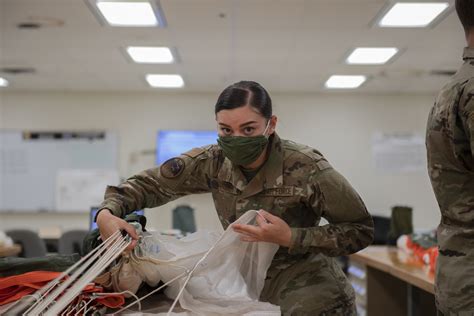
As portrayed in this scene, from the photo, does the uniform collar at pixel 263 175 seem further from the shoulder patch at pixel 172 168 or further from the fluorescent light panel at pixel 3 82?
the fluorescent light panel at pixel 3 82

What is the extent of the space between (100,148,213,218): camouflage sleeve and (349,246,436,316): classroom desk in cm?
125

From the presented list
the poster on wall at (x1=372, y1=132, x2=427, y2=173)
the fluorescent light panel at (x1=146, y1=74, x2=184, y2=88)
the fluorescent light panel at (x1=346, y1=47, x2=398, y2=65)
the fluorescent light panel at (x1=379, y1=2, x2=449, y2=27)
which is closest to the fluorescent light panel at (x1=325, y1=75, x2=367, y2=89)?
the fluorescent light panel at (x1=346, y1=47, x2=398, y2=65)

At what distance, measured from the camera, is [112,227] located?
1.22 metres

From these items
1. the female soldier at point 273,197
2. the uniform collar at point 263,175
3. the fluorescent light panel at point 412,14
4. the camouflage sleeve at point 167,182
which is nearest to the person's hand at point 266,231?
the female soldier at point 273,197

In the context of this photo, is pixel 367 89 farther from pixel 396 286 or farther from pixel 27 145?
pixel 27 145

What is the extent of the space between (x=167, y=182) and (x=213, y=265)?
1.09 feet

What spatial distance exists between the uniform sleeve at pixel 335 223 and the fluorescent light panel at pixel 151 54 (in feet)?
11.8

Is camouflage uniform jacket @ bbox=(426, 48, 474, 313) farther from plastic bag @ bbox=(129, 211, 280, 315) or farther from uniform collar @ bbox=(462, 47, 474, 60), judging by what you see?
plastic bag @ bbox=(129, 211, 280, 315)

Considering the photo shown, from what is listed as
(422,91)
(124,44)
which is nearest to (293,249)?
(124,44)

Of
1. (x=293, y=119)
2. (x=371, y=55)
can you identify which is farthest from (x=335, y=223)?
(x=293, y=119)

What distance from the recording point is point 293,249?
1.21m

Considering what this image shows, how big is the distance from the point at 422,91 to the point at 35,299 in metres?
6.34

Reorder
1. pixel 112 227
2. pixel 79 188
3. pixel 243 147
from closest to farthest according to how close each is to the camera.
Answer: pixel 112 227
pixel 243 147
pixel 79 188

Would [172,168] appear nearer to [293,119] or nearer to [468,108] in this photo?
[468,108]
